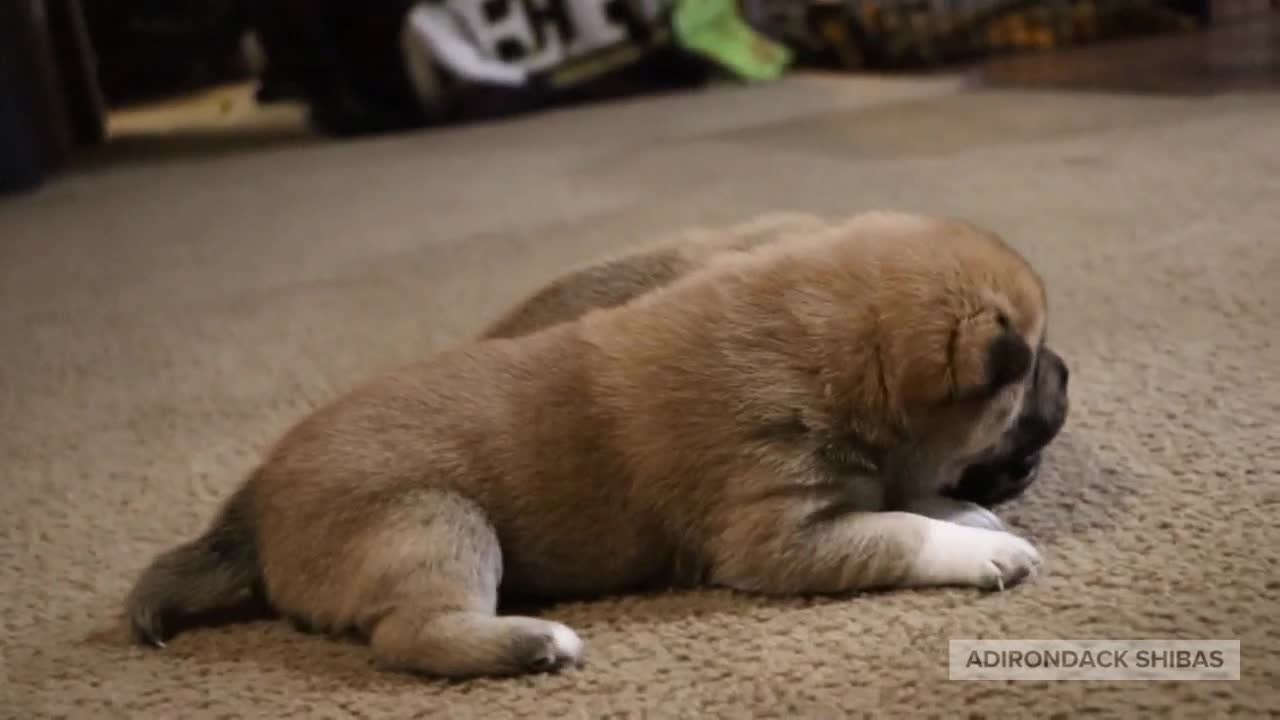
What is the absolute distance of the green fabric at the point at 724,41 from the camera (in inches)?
151

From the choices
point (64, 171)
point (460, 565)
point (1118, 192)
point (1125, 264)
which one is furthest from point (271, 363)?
point (64, 171)

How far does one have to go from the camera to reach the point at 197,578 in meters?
0.99

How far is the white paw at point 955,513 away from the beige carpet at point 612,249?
0.04 metres

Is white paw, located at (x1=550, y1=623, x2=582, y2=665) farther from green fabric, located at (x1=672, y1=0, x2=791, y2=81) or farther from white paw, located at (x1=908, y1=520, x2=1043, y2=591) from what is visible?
green fabric, located at (x1=672, y1=0, x2=791, y2=81)

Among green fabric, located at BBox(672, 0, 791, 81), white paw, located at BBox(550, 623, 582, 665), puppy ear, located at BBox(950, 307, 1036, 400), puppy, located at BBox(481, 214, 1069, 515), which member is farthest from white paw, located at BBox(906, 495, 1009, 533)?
green fabric, located at BBox(672, 0, 791, 81)

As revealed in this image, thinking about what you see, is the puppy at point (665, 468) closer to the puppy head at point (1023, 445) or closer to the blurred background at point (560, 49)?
the puppy head at point (1023, 445)

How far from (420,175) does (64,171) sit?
1241 mm

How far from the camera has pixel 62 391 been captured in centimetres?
171

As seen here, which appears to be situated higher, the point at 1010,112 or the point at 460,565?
the point at 460,565

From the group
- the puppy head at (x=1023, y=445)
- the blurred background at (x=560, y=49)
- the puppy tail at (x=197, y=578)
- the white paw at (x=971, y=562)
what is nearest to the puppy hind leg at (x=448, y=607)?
the puppy tail at (x=197, y=578)

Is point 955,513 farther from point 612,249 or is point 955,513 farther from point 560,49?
point 560,49

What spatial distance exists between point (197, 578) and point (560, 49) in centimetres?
295

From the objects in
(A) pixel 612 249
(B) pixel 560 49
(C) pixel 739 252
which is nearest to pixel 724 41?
(B) pixel 560 49

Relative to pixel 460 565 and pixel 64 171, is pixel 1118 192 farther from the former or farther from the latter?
pixel 64 171
